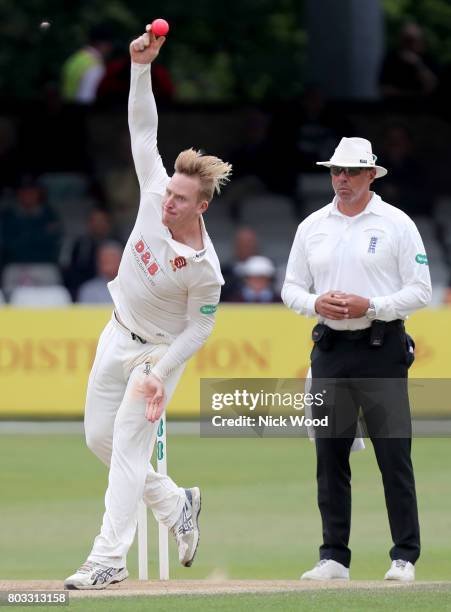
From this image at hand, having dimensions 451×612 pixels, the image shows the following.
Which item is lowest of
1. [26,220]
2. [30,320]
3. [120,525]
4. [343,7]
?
[120,525]

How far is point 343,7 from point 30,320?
28.3ft

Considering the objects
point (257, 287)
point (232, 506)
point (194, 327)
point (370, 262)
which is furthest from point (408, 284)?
point (257, 287)

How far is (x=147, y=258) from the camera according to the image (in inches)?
317

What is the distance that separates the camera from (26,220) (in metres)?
19.6

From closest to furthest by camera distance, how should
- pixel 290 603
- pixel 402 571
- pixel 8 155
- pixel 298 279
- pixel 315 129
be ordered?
pixel 290 603 < pixel 402 571 < pixel 298 279 < pixel 315 129 < pixel 8 155

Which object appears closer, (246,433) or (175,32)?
(246,433)

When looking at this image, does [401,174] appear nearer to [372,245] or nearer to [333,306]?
[372,245]

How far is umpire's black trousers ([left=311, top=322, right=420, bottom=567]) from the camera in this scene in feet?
27.0

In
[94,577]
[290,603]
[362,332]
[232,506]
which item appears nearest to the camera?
[290,603]

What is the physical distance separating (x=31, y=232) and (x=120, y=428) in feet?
38.4

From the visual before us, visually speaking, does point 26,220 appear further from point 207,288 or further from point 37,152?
point 207,288

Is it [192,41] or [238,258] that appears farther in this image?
[192,41]

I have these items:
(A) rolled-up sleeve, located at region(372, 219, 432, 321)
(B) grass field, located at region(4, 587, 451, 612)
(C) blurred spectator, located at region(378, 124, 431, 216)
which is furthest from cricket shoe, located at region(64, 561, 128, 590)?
(C) blurred spectator, located at region(378, 124, 431, 216)

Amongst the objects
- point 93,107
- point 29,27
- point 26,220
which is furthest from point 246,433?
point 29,27
